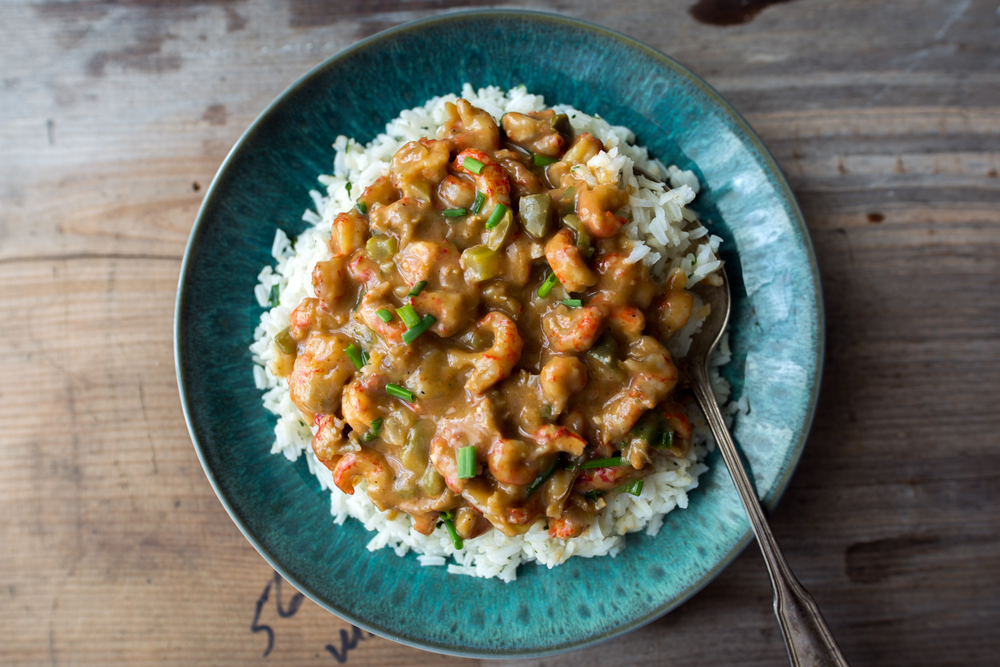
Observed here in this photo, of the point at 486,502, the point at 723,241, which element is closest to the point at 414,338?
the point at 486,502

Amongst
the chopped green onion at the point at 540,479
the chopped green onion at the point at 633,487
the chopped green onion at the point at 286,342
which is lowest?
the chopped green onion at the point at 633,487

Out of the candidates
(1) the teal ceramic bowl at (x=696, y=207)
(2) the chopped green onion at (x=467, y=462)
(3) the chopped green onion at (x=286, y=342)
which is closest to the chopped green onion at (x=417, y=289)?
(2) the chopped green onion at (x=467, y=462)

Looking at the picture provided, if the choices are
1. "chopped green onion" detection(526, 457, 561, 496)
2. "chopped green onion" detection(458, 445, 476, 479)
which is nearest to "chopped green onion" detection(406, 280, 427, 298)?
"chopped green onion" detection(458, 445, 476, 479)

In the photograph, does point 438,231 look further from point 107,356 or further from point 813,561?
point 813,561

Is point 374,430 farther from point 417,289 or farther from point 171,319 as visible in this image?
point 171,319

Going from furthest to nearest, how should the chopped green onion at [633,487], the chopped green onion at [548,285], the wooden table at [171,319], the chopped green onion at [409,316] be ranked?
the wooden table at [171,319] < the chopped green onion at [633,487] < the chopped green onion at [548,285] < the chopped green onion at [409,316]

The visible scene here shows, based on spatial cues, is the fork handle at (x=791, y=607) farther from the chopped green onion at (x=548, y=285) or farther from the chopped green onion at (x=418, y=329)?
the chopped green onion at (x=418, y=329)
